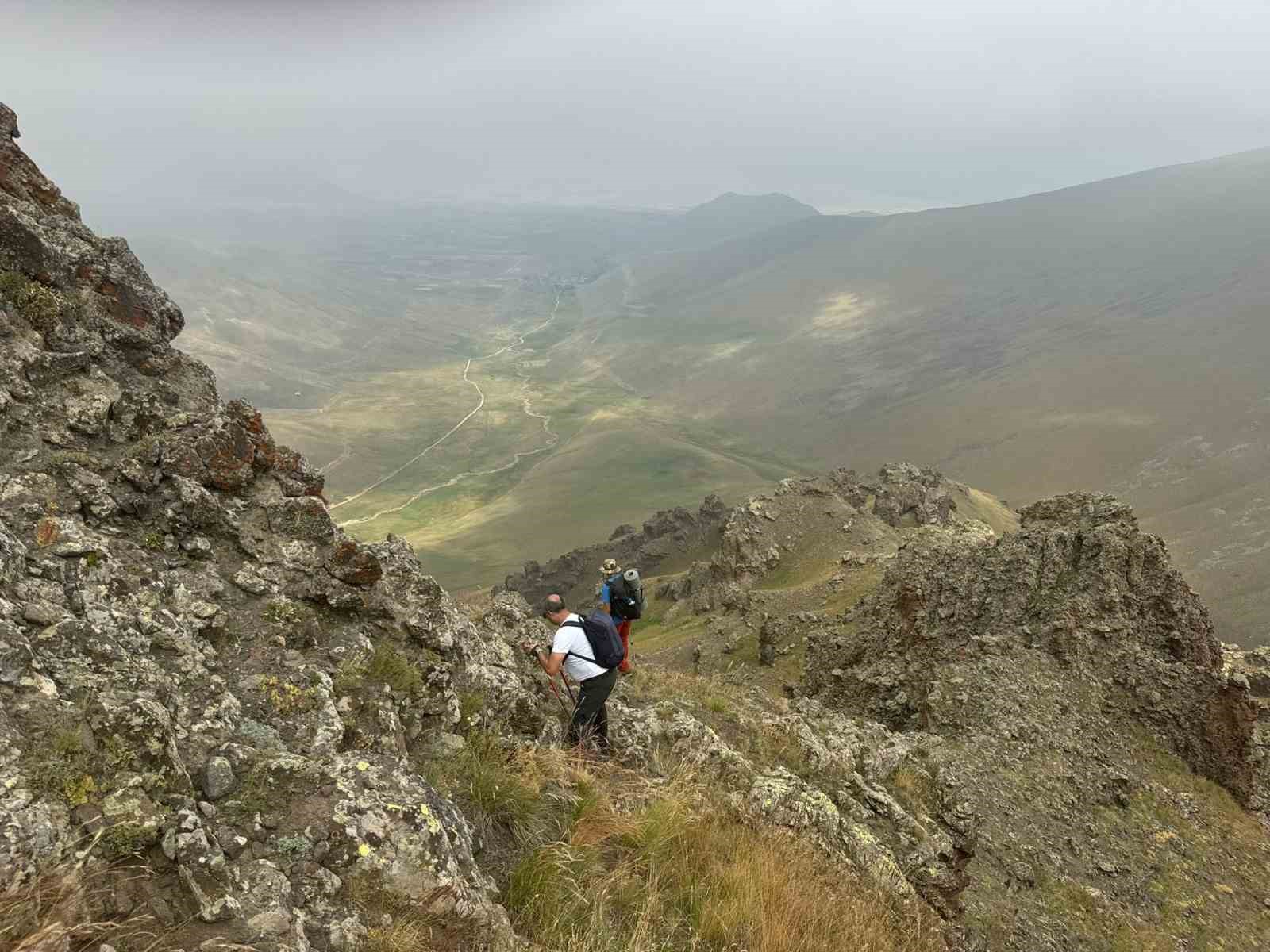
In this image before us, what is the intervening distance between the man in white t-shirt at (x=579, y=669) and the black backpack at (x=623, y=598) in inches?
26.5

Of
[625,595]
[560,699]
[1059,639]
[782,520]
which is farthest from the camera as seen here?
[782,520]

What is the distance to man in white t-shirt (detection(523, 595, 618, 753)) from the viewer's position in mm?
9070

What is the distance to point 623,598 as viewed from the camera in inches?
394

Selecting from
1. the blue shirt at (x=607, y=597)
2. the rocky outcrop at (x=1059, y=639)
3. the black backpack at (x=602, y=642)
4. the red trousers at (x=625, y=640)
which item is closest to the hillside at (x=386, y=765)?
the rocky outcrop at (x=1059, y=639)

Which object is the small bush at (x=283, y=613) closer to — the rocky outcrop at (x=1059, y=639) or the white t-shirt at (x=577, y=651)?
the white t-shirt at (x=577, y=651)

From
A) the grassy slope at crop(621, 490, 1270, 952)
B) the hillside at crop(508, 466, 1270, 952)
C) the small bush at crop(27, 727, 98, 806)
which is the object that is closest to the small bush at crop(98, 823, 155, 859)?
the small bush at crop(27, 727, 98, 806)

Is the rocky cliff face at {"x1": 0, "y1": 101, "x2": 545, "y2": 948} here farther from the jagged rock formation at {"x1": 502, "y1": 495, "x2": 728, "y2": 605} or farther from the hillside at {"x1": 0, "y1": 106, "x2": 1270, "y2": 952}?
the jagged rock formation at {"x1": 502, "y1": 495, "x2": 728, "y2": 605}

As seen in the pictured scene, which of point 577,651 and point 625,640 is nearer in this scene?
point 577,651

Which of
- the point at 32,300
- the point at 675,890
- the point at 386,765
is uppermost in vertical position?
the point at 32,300

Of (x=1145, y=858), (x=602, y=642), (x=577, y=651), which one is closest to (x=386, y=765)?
(x=577, y=651)

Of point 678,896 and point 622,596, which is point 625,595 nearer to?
point 622,596

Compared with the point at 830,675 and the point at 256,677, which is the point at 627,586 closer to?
the point at 256,677

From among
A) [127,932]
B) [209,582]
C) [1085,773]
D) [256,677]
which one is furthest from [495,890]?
[1085,773]

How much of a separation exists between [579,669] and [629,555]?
83565 mm
